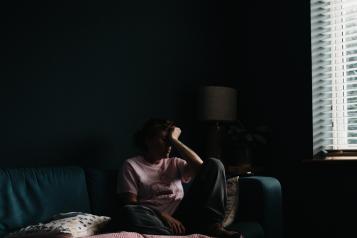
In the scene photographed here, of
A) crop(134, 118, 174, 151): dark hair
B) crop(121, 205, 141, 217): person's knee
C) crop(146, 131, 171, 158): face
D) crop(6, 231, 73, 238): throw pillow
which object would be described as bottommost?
crop(6, 231, 73, 238): throw pillow

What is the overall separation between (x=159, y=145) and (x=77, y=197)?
1.81ft

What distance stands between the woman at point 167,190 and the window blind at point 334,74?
4.15ft

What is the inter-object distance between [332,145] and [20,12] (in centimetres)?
231

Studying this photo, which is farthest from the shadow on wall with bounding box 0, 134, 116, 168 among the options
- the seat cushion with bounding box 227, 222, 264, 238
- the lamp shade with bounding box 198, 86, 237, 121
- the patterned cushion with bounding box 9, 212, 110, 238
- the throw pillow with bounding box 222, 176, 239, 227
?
the seat cushion with bounding box 227, 222, 264, 238

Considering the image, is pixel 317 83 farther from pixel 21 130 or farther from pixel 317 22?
pixel 21 130

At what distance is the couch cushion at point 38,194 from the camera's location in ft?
7.39

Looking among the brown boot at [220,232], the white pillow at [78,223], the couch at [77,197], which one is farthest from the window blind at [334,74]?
the white pillow at [78,223]

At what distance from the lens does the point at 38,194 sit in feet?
7.81

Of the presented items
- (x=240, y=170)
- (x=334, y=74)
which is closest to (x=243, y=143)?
(x=240, y=170)

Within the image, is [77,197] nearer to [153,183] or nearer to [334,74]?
[153,183]

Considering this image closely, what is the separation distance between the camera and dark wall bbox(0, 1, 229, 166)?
2.63 meters

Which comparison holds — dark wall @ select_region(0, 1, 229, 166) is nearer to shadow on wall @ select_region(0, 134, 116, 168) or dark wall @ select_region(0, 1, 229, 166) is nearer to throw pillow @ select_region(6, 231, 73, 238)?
shadow on wall @ select_region(0, 134, 116, 168)

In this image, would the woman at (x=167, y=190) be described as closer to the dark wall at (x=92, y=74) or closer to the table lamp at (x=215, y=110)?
the dark wall at (x=92, y=74)

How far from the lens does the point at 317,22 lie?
11.4 feet
